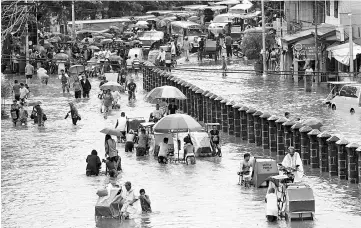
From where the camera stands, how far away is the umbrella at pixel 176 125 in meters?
40.4

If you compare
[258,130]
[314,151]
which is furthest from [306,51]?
[314,151]

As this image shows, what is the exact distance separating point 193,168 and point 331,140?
4.29 meters

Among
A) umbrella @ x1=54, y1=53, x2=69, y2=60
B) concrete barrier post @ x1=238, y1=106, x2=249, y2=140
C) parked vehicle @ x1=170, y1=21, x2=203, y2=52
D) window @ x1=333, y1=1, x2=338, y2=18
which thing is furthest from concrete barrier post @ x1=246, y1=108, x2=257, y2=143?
parked vehicle @ x1=170, y1=21, x2=203, y2=52

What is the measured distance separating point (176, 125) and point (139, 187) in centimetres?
453

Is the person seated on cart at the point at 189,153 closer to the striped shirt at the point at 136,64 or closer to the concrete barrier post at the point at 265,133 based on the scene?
the concrete barrier post at the point at 265,133

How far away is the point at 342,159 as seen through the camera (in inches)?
1441

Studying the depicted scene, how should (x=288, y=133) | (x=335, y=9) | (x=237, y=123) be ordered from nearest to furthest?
(x=288, y=133), (x=237, y=123), (x=335, y=9)

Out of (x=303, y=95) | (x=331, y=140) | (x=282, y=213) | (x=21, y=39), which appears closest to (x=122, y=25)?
(x=21, y=39)

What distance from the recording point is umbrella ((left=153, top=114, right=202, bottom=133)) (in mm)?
40438

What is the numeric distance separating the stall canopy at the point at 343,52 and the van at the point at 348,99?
7146 millimetres

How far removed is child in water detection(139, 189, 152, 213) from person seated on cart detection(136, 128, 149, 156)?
941 centimetres

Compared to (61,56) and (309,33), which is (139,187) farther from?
(61,56)

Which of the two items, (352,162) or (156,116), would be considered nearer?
(352,162)

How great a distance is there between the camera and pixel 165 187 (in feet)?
119
